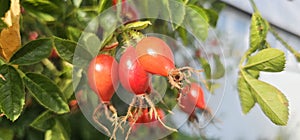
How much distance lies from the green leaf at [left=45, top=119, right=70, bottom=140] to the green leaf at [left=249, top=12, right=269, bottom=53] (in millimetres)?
219

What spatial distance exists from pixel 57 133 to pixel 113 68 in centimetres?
14

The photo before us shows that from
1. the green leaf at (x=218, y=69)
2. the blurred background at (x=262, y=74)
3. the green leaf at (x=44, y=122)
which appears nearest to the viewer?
the green leaf at (x=44, y=122)

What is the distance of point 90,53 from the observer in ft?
1.59

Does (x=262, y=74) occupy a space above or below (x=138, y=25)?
below

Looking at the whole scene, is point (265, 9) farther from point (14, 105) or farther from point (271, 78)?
point (14, 105)

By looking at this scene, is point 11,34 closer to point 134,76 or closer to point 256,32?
point 134,76

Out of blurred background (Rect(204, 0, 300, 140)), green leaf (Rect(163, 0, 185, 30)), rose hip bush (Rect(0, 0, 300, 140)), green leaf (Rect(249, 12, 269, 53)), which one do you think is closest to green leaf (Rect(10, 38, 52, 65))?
rose hip bush (Rect(0, 0, 300, 140))

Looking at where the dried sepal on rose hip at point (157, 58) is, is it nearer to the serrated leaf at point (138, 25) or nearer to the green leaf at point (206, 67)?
the serrated leaf at point (138, 25)

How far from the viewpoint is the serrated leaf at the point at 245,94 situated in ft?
1.83

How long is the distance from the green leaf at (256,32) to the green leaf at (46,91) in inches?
8.5


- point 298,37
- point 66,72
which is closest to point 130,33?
point 66,72

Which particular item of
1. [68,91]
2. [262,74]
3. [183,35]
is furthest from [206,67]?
[262,74]

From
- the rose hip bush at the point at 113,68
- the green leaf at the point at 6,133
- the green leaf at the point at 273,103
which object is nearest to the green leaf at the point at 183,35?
the rose hip bush at the point at 113,68

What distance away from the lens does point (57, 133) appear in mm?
564
